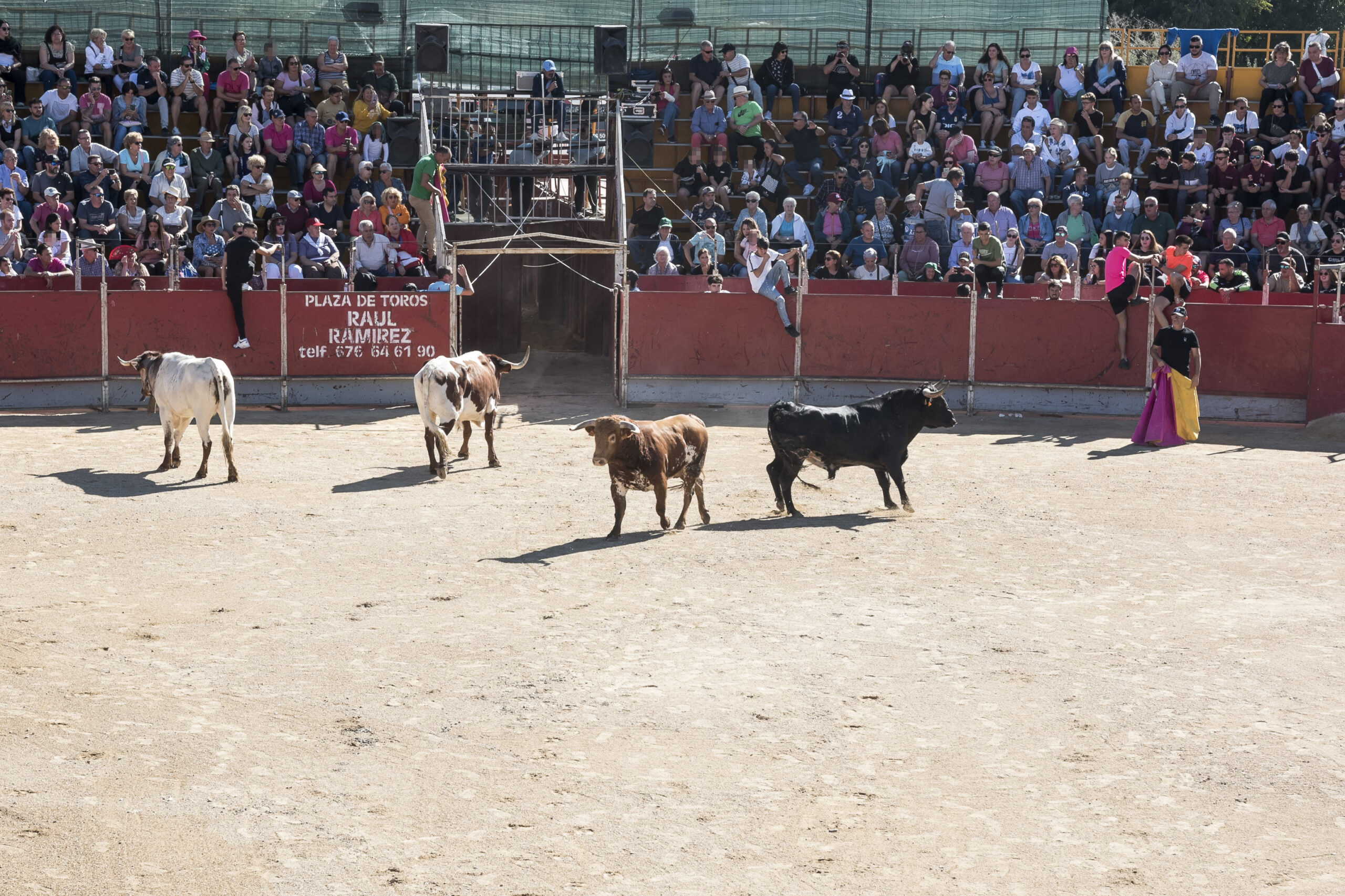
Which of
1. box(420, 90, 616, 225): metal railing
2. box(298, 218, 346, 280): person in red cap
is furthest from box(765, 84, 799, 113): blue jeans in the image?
box(298, 218, 346, 280): person in red cap

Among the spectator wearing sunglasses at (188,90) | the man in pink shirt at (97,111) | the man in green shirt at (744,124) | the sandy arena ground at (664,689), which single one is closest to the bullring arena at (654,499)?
the sandy arena ground at (664,689)

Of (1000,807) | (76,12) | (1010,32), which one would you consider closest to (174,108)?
(76,12)

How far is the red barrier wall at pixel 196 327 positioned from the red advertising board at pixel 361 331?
0.29 metres

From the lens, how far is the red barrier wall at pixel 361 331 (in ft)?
64.8

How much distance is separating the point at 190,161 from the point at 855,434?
44.5 ft

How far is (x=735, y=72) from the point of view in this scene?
82.4 ft

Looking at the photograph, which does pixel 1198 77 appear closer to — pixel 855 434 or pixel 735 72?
pixel 735 72

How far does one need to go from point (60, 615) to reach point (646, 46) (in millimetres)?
18779

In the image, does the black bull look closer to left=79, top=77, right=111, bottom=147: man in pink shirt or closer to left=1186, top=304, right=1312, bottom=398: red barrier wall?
left=1186, top=304, right=1312, bottom=398: red barrier wall

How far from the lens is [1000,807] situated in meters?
7.17

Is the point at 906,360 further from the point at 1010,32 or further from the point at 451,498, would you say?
the point at 1010,32

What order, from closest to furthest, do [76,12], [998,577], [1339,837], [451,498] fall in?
[1339,837], [998,577], [451,498], [76,12]

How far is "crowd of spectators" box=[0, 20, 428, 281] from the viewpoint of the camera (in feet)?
68.3

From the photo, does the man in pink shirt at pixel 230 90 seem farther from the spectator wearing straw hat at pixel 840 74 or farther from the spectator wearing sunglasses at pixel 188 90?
the spectator wearing straw hat at pixel 840 74
